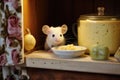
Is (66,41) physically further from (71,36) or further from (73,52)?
(73,52)

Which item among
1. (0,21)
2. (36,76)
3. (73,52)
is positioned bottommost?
(36,76)

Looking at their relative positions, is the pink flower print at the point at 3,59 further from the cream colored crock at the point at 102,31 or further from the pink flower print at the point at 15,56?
the cream colored crock at the point at 102,31

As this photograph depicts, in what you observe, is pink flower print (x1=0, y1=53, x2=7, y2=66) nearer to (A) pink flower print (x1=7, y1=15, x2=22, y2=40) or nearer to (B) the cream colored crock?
(A) pink flower print (x1=7, y1=15, x2=22, y2=40)

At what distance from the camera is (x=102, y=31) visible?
38.7 inches

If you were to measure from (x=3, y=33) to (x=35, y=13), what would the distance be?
23 centimetres

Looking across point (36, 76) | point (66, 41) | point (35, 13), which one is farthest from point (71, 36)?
point (36, 76)

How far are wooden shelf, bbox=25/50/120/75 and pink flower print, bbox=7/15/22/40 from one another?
107mm

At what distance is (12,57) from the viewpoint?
0.96 meters

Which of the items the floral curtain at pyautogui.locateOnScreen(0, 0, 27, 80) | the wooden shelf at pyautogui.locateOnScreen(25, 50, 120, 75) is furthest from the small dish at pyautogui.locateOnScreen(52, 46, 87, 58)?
the floral curtain at pyautogui.locateOnScreen(0, 0, 27, 80)

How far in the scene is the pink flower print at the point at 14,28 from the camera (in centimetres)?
94

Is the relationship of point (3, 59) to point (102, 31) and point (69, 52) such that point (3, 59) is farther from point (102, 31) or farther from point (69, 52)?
point (102, 31)

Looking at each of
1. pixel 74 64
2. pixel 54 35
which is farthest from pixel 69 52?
pixel 54 35

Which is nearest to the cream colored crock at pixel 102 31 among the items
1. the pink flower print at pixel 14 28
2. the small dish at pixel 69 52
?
the small dish at pixel 69 52

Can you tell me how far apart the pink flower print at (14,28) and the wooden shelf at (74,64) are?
0.11 meters
